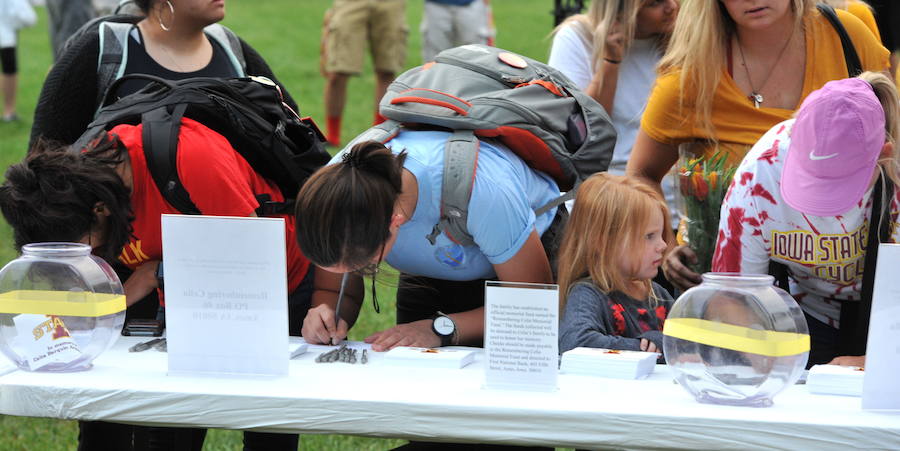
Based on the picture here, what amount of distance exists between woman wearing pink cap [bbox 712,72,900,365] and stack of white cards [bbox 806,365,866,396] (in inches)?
7.2

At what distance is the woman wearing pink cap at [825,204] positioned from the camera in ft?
5.90

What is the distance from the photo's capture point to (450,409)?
5.49 feet

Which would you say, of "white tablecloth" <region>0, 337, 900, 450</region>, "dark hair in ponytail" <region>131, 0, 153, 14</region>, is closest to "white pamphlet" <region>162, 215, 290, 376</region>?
"white tablecloth" <region>0, 337, 900, 450</region>

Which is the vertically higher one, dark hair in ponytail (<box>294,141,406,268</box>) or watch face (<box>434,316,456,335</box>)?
dark hair in ponytail (<box>294,141,406,268</box>)

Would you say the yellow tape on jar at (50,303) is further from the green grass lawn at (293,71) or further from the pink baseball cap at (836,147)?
the pink baseball cap at (836,147)

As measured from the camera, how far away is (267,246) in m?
1.82

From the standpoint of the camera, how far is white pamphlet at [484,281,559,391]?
1.71 meters

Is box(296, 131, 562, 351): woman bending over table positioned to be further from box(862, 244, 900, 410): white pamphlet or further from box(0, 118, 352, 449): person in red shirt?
box(862, 244, 900, 410): white pamphlet

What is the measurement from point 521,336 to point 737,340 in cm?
34

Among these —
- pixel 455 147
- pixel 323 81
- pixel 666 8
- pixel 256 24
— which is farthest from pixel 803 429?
pixel 256 24

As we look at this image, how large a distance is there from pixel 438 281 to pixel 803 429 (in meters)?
1.02

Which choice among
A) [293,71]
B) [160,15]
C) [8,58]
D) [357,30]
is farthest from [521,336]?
[293,71]

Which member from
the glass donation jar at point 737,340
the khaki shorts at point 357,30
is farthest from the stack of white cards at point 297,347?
the khaki shorts at point 357,30

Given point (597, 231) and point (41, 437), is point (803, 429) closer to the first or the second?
point (597, 231)
